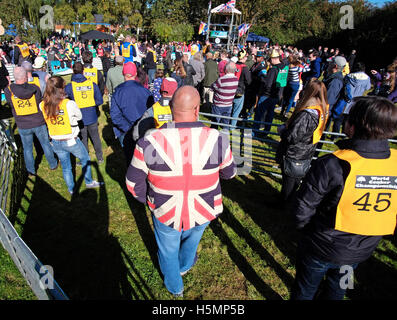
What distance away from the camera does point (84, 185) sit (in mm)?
5102

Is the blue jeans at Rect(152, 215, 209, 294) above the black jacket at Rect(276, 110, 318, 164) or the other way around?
the other way around

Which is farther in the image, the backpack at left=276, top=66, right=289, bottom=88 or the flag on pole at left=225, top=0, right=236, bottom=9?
the flag on pole at left=225, top=0, right=236, bottom=9

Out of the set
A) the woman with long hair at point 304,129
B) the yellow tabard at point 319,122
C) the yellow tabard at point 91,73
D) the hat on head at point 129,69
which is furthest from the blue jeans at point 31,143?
the yellow tabard at point 319,122

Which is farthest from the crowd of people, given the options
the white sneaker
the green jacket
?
the green jacket

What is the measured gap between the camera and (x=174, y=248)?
→ 2639mm

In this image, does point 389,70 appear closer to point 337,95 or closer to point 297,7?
point 337,95

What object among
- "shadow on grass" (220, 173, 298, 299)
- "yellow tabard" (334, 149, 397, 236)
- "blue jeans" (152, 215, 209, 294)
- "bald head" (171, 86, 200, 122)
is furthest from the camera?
"shadow on grass" (220, 173, 298, 299)

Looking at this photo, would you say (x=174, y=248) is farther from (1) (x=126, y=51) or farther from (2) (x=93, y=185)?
(1) (x=126, y=51)

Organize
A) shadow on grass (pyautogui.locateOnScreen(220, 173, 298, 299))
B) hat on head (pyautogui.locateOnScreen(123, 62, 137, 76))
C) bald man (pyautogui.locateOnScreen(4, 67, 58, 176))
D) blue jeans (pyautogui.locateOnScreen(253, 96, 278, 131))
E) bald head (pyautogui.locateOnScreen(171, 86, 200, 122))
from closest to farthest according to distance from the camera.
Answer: bald head (pyautogui.locateOnScreen(171, 86, 200, 122)) < shadow on grass (pyautogui.locateOnScreen(220, 173, 298, 299)) < hat on head (pyautogui.locateOnScreen(123, 62, 137, 76)) < bald man (pyautogui.locateOnScreen(4, 67, 58, 176)) < blue jeans (pyautogui.locateOnScreen(253, 96, 278, 131))

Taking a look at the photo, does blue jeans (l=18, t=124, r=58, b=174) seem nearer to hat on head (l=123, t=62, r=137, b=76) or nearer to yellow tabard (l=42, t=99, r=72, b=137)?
yellow tabard (l=42, t=99, r=72, b=137)

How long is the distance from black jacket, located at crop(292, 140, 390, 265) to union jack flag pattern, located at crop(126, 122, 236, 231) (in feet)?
2.43

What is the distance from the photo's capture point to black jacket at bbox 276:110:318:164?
10.9ft

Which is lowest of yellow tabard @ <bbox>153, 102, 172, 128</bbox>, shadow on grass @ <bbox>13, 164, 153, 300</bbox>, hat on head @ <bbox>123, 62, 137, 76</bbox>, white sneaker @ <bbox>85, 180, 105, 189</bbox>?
shadow on grass @ <bbox>13, 164, 153, 300</bbox>

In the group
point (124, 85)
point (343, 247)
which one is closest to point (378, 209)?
point (343, 247)
